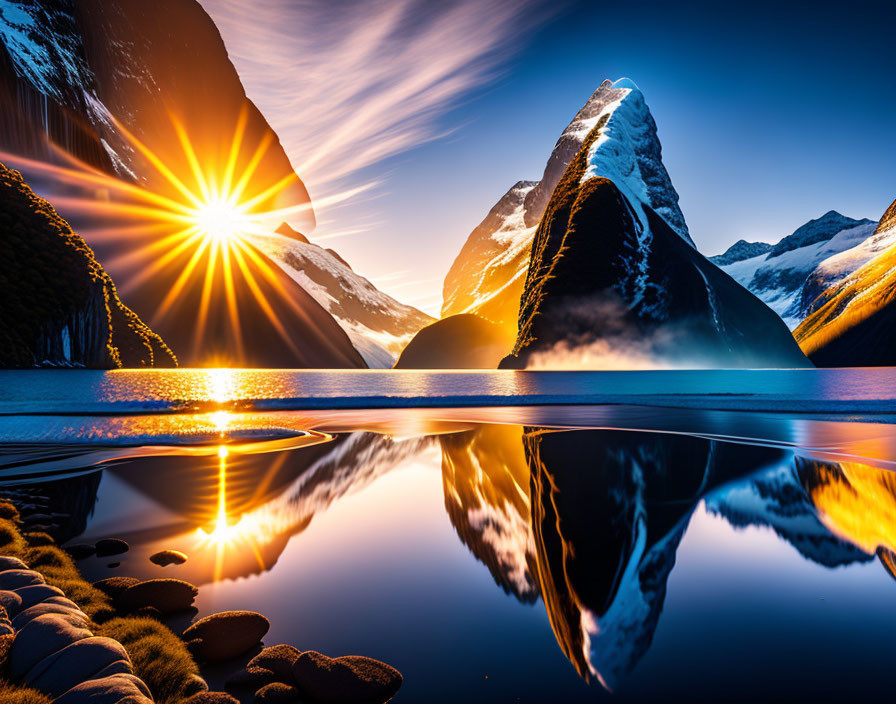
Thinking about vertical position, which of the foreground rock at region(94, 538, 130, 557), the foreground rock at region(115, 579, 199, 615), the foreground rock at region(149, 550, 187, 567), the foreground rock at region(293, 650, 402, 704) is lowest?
the foreground rock at region(293, 650, 402, 704)

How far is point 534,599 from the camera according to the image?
7.14m

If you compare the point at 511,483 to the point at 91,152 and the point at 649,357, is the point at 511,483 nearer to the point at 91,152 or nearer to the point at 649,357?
the point at 649,357

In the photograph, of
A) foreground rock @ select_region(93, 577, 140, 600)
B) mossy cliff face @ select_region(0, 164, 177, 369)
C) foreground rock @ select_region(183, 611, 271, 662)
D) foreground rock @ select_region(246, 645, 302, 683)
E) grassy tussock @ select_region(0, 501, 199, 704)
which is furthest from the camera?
mossy cliff face @ select_region(0, 164, 177, 369)

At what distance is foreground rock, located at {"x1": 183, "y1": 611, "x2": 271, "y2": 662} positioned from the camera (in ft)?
18.4

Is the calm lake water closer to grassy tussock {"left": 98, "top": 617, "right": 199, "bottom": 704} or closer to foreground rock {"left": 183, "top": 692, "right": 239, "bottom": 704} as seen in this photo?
grassy tussock {"left": 98, "top": 617, "right": 199, "bottom": 704}

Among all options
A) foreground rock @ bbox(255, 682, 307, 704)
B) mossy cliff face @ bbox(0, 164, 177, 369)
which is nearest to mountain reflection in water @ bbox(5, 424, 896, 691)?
foreground rock @ bbox(255, 682, 307, 704)

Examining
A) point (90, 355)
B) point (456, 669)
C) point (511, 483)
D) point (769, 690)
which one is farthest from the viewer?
point (90, 355)

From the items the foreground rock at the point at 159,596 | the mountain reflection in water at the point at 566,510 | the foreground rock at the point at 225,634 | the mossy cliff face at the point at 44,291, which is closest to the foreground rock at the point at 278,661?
the foreground rock at the point at 225,634

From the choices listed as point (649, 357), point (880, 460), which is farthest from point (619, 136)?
point (880, 460)

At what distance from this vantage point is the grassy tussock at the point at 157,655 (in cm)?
493

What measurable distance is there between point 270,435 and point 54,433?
1169 cm

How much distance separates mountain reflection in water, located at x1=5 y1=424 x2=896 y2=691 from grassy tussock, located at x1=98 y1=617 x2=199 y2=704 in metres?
1.75

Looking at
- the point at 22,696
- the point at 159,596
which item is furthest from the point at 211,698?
the point at 159,596

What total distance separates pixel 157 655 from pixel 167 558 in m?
3.63
